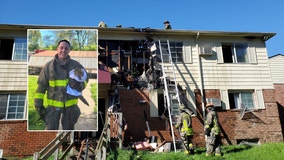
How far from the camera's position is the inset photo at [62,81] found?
7.39 m

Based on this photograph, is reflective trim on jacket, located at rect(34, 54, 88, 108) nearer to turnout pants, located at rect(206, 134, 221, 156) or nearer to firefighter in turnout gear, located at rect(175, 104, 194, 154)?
firefighter in turnout gear, located at rect(175, 104, 194, 154)

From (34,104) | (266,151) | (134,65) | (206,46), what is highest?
(206,46)

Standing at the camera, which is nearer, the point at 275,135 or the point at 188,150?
the point at 188,150

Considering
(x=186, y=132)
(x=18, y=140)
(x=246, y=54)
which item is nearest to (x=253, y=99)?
(x=246, y=54)

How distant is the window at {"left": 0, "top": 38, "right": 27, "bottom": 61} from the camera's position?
36.8ft

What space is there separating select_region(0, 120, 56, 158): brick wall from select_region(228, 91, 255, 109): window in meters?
9.08

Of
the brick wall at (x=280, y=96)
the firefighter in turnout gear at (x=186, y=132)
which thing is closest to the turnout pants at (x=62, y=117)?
the firefighter in turnout gear at (x=186, y=132)

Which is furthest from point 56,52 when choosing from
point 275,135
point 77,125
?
point 275,135

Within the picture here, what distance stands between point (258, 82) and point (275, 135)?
2.76 metres

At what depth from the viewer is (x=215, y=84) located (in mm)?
12359

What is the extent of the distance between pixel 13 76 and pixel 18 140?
2.83 metres

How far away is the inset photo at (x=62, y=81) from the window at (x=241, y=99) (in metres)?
7.82

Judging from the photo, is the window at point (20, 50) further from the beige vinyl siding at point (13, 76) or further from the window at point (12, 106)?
the window at point (12, 106)

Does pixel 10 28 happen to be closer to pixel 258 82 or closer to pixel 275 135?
pixel 258 82
